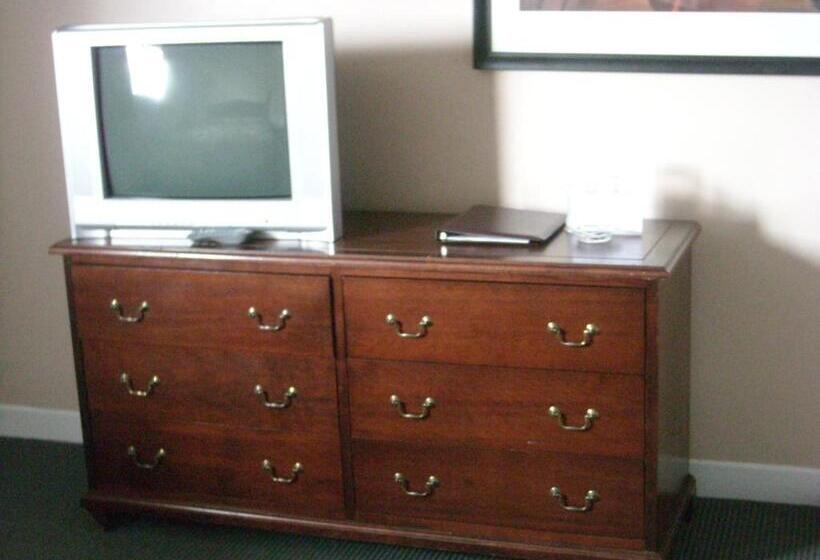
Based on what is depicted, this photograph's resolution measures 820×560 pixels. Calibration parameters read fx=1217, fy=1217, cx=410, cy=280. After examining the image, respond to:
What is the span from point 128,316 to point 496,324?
2.89 ft

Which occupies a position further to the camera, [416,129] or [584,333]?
[416,129]

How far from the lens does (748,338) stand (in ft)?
9.50

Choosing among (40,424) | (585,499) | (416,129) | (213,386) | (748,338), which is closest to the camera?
(585,499)

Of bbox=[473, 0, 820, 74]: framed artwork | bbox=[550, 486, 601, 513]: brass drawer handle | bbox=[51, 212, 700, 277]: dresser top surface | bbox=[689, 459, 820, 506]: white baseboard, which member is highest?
bbox=[473, 0, 820, 74]: framed artwork

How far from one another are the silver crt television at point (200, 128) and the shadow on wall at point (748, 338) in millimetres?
852

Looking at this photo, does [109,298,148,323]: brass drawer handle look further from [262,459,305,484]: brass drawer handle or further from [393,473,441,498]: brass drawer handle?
[393,473,441,498]: brass drawer handle

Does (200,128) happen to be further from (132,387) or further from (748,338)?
(748,338)

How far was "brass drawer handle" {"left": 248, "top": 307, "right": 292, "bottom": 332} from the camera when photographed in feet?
8.78

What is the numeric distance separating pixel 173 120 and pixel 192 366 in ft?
1.84

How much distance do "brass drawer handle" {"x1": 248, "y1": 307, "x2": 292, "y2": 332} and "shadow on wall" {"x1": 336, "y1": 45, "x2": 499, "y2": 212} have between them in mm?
539

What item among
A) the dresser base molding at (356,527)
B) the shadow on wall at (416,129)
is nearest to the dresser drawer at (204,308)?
the dresser base molding at (356,527)

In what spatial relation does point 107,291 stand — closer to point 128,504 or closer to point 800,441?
point 128,504

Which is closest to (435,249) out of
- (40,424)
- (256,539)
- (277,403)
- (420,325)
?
(420,325)

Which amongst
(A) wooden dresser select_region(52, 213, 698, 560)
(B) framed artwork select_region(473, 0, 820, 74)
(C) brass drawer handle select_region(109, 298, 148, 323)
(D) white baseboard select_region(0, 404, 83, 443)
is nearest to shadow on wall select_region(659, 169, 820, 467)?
(A) wooden dresser select_region(52, 213, 698, 560)
